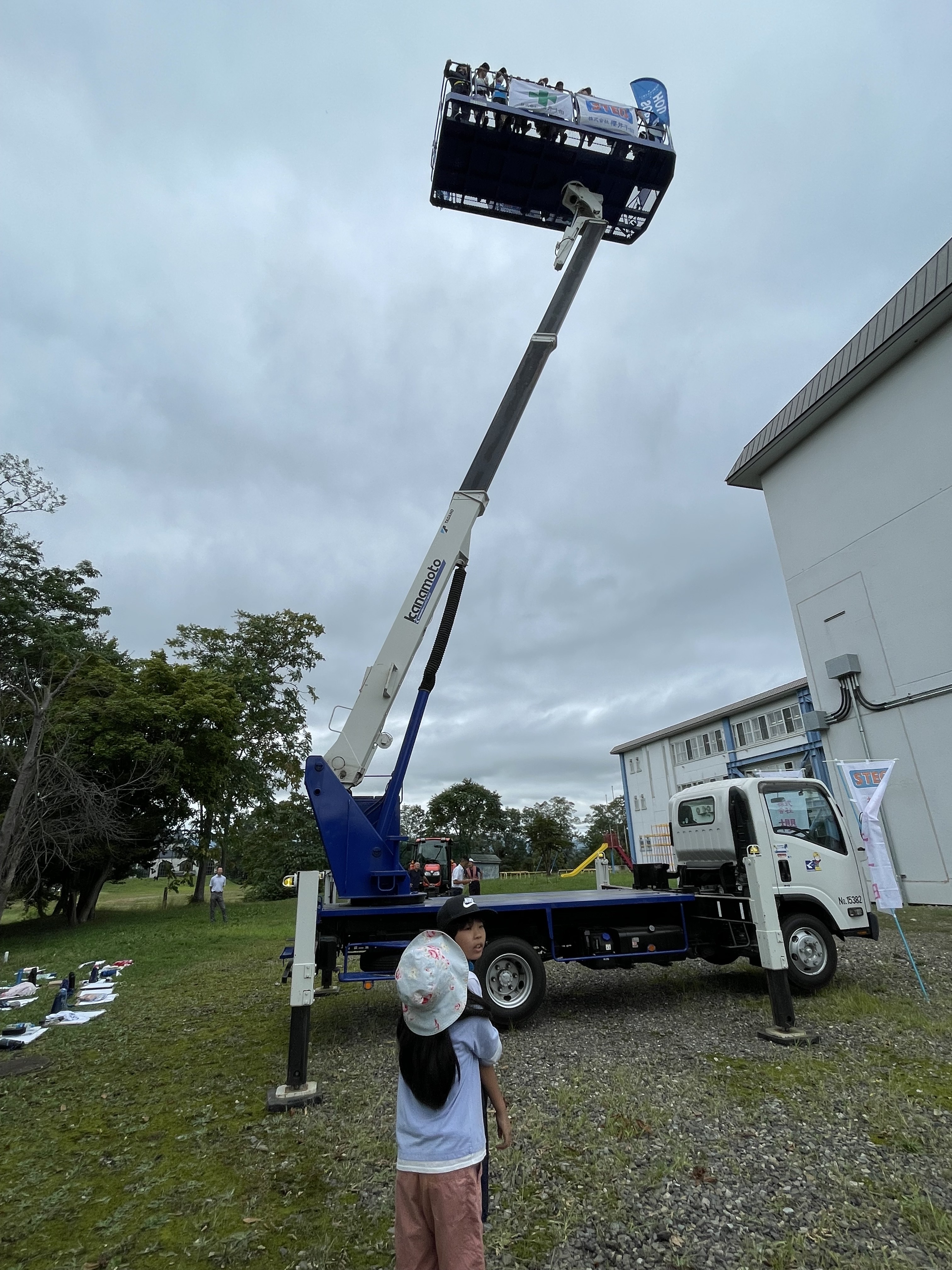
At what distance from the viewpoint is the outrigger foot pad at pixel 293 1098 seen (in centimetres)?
500

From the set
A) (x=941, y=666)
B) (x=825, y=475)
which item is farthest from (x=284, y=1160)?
(x=825, y=475)

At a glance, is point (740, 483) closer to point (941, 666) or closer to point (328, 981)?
point (941, 666)

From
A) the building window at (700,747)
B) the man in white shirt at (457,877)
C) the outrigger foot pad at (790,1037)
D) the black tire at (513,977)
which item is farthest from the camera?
the building window at (700,747)

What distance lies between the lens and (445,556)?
8242mm

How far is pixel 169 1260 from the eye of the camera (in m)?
3.21

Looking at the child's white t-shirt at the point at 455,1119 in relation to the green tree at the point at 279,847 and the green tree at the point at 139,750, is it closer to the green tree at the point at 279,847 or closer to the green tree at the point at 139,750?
the green tree at the point at 139,750

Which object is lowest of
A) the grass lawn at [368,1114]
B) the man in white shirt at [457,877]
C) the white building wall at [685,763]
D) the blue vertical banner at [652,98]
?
the grass lawn at [368,1114]

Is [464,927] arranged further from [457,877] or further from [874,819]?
[457,877]

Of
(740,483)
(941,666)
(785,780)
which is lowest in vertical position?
(785,780)

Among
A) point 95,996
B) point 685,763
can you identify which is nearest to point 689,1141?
point 95,996

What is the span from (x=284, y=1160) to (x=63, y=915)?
22123 millimetres

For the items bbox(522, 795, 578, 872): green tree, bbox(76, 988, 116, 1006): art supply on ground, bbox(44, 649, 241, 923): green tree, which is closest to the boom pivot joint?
bbox(76, 988, 116, 1006): art supply on ground

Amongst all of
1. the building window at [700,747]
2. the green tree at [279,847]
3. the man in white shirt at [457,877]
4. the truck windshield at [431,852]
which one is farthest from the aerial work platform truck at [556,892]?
the building window at [700,747]

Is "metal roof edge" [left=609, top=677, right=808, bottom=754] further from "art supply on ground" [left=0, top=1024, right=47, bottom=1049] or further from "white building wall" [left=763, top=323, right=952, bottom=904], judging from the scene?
"art supply on ground" [left=0, top=1024, right=47, bottom=1049]
